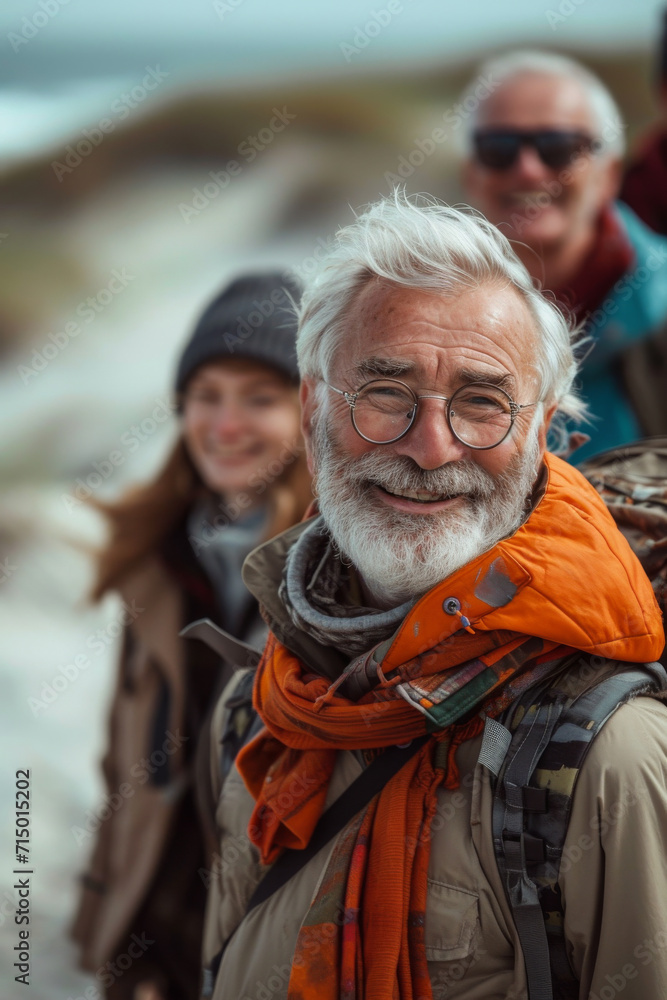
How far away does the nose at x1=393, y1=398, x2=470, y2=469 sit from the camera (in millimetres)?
1514

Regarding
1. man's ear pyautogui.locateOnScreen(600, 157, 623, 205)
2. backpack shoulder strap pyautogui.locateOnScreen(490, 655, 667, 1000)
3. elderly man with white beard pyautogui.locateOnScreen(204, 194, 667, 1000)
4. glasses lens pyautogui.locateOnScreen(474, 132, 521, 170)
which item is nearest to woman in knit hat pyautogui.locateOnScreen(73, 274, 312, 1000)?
glasses lens pyautogui.locateOnScreen(474, 132, 521, 170)

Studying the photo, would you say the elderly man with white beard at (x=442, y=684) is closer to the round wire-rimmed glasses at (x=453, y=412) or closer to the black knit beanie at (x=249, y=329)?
the round wire-rimmed glasses at (x=453, y=412)

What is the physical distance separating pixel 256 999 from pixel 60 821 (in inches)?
127

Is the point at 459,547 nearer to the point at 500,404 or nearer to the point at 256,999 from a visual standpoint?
the point at 500,404

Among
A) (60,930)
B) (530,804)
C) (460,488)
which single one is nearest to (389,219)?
(460,488)

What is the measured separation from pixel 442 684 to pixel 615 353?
2421 millimetres

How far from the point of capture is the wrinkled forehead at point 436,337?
1536 millimetres

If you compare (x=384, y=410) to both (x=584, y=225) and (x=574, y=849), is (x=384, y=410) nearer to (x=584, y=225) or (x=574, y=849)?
(x=574, y=849)

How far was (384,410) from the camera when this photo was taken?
1.57 meters

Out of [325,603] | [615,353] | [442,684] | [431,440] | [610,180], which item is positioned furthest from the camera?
[610,180]

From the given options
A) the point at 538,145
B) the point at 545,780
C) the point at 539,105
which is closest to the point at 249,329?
the point at 538,145

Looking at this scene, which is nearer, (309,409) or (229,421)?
(309,409)

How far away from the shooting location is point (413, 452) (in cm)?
153

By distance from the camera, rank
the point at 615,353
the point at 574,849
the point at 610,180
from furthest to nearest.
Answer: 1. the point at 610,180
2. the point at 615,353
3. the point at 574,849
